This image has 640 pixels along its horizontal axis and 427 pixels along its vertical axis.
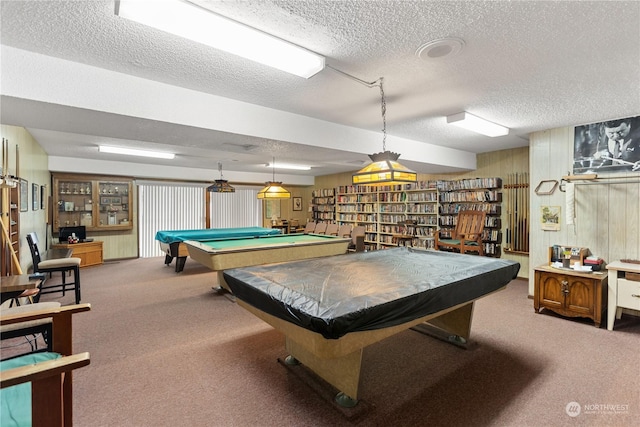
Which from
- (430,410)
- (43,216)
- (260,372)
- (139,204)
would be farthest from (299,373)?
(139,204)

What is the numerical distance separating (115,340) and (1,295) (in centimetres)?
112

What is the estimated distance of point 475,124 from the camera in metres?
3.85

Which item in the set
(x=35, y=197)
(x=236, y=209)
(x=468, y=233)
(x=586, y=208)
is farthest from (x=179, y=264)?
(x=586, y=208)

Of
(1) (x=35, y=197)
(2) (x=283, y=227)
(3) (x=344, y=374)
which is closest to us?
(3) (x=344, y=374)

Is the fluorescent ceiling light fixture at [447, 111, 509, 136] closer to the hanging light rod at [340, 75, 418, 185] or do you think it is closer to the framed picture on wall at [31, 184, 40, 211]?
the hanging light rod at [340, 75, 418, 185]

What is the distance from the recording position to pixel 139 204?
819 cm

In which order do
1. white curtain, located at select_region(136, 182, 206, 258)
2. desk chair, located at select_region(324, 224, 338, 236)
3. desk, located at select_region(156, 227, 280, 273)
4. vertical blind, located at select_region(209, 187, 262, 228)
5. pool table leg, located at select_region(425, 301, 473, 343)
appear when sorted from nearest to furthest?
pool table leg, located at select_region(425, 301, 473, 343), desk, located at select_region(156, 227, 280, 273), white curtain, located at select_region(136, 182, 206, 258), desk chair, located at select_region(324, 224, 338, 236), vertical blind, located at select_region(209, 187, 262, 228)

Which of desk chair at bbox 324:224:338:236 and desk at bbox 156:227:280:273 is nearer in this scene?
desk at bbox 156:227:280:273

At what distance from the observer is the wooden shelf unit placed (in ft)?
23.3

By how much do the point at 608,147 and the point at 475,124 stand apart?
1.75 metres

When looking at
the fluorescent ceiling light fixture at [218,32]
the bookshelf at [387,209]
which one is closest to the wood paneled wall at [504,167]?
the bookshelf at [387,209]

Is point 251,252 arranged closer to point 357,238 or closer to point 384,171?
point 384,171

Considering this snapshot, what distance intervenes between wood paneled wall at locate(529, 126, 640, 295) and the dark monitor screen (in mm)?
9161

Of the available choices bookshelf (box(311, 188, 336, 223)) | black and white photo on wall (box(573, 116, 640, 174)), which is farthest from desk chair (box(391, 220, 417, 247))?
black and white photo on wall (box(573, 116, 640, 174))
